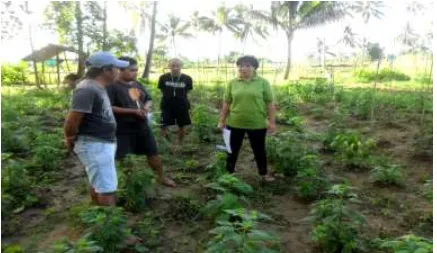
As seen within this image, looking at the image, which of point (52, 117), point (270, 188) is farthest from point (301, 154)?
point (52, 117)

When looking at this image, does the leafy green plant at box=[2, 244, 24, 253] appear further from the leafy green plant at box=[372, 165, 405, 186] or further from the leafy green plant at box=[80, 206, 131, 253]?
the leafy green plant at box=[372, 165, 405, 186]

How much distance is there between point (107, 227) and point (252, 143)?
7.14ft

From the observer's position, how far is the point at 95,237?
3098mm

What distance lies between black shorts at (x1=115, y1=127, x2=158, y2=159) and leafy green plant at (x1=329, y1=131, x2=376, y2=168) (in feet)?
8.85

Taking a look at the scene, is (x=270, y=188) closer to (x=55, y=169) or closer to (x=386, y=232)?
(x=386, y=232)

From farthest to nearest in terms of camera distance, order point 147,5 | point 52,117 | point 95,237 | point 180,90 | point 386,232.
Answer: point 147,5, point 52,117, point 180,90, point 386,232, point 95,237

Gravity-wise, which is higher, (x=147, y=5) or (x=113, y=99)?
(x=147, y=5)

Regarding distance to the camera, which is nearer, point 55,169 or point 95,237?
point 95,237

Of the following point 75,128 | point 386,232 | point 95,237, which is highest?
point 75,128

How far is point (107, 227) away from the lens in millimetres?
3062

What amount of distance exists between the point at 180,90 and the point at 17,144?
7.55ft

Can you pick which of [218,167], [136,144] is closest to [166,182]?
[218,167]

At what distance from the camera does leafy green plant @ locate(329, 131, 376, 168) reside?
19.1 ft

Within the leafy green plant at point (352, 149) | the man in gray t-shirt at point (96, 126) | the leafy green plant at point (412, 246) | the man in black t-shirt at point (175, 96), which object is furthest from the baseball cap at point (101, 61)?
the leafy green plant at point (352, 149)
